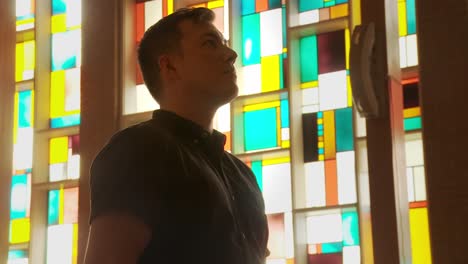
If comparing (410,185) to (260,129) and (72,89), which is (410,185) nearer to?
(260,129)

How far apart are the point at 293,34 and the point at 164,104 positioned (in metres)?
1.34

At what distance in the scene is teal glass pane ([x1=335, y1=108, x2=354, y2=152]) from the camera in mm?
2963

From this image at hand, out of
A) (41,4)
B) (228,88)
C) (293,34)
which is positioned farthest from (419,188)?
(41,4)

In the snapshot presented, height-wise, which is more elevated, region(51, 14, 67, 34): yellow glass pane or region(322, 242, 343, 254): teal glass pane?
region(51, 14, 67, 34): yellow glass pane

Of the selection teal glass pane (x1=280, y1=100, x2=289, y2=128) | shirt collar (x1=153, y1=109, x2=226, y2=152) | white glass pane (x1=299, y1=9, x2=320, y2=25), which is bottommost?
shirt collar (x1=153, y1=109, x2=226, y2=152)

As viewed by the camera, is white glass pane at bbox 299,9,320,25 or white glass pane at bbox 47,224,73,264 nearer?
white glass pane at bbox 299,9,320,25

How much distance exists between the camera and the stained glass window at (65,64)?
352cm

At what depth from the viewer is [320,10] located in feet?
10.2

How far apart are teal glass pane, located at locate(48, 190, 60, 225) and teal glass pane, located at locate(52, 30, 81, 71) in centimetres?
47

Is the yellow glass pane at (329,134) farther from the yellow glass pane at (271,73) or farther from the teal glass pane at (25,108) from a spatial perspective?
the teal glass pane at (25,108)

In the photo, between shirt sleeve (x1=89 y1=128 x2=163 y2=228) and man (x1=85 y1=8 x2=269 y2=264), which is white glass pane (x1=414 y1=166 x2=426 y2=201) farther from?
shirt sleeve (x1=89 y1=128 x2=163 y2=228)

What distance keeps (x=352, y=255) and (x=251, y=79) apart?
2.26ft

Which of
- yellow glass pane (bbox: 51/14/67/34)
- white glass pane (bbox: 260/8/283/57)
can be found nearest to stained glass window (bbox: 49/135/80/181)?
yellow glass pane (bbox: 51/14/67/34)

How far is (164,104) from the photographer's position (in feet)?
6.04
